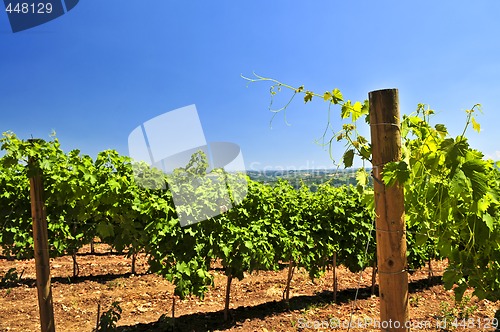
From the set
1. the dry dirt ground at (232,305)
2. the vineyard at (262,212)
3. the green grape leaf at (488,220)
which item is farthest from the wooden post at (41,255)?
the green grape leaf at (488,220)

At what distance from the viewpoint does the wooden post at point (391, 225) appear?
1807 mm

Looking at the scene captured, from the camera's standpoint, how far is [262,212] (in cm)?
561

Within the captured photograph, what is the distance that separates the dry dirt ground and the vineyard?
0.49 m

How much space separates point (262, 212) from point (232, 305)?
1.97 meters

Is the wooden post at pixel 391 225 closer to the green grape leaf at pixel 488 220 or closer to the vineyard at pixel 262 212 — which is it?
the vineyard at pixel 262 212

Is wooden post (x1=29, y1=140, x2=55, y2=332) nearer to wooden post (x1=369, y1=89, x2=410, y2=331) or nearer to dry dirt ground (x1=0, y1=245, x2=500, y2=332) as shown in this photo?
dry dirt ground (x1=0, y1=245, x2=500, y2=332)

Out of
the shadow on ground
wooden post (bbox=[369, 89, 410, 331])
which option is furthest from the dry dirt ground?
wooden post (bbox=[369, 89, 410, 331])

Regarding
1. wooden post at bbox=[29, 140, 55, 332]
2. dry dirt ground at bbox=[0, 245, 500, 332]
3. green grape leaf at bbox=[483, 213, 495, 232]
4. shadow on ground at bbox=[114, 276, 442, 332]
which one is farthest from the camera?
dry dirt ground at bbox=[0, 245, 500, 332]

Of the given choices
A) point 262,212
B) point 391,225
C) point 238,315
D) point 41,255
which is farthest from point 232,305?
point 391,225

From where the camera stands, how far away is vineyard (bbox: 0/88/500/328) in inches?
75.9

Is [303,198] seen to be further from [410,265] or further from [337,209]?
[410,265]

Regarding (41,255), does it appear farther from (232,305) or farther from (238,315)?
(232,305)

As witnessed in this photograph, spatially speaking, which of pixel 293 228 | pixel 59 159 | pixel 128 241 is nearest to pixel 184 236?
pixel 128 241

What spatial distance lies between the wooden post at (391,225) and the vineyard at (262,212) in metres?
0.10
